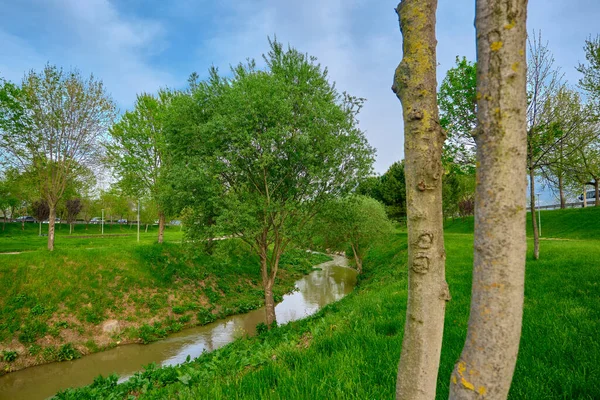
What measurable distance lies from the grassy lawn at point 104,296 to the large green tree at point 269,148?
1693mm

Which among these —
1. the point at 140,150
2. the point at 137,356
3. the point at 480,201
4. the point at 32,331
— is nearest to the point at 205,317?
the point at 137,356

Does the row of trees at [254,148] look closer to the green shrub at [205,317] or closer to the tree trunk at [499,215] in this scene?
the green shrub at [205,317]

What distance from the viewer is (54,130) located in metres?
17.7

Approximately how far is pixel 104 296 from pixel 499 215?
60.1 ft

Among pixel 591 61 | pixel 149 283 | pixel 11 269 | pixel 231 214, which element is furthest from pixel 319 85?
pixel 11 269

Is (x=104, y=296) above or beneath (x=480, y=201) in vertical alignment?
beneath

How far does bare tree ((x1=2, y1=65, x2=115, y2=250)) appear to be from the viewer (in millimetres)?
17156

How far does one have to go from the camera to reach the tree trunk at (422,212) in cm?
194

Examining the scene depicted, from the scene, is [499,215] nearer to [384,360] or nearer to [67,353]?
[384,360]

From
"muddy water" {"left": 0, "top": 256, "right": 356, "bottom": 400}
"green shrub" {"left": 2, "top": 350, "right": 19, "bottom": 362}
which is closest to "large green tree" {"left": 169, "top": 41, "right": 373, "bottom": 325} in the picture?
"muddy water" {"left": 0, "top": 256, "right": 356, "bottom": 400}

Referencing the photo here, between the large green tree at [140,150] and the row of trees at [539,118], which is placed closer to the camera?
the row of trees at [539,118]

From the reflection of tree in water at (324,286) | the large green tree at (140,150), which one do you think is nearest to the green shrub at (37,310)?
the large green tree at (140,150)

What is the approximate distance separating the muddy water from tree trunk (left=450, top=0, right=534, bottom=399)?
39.4 ft

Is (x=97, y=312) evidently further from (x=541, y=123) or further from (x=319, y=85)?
(x=541, y=123)
